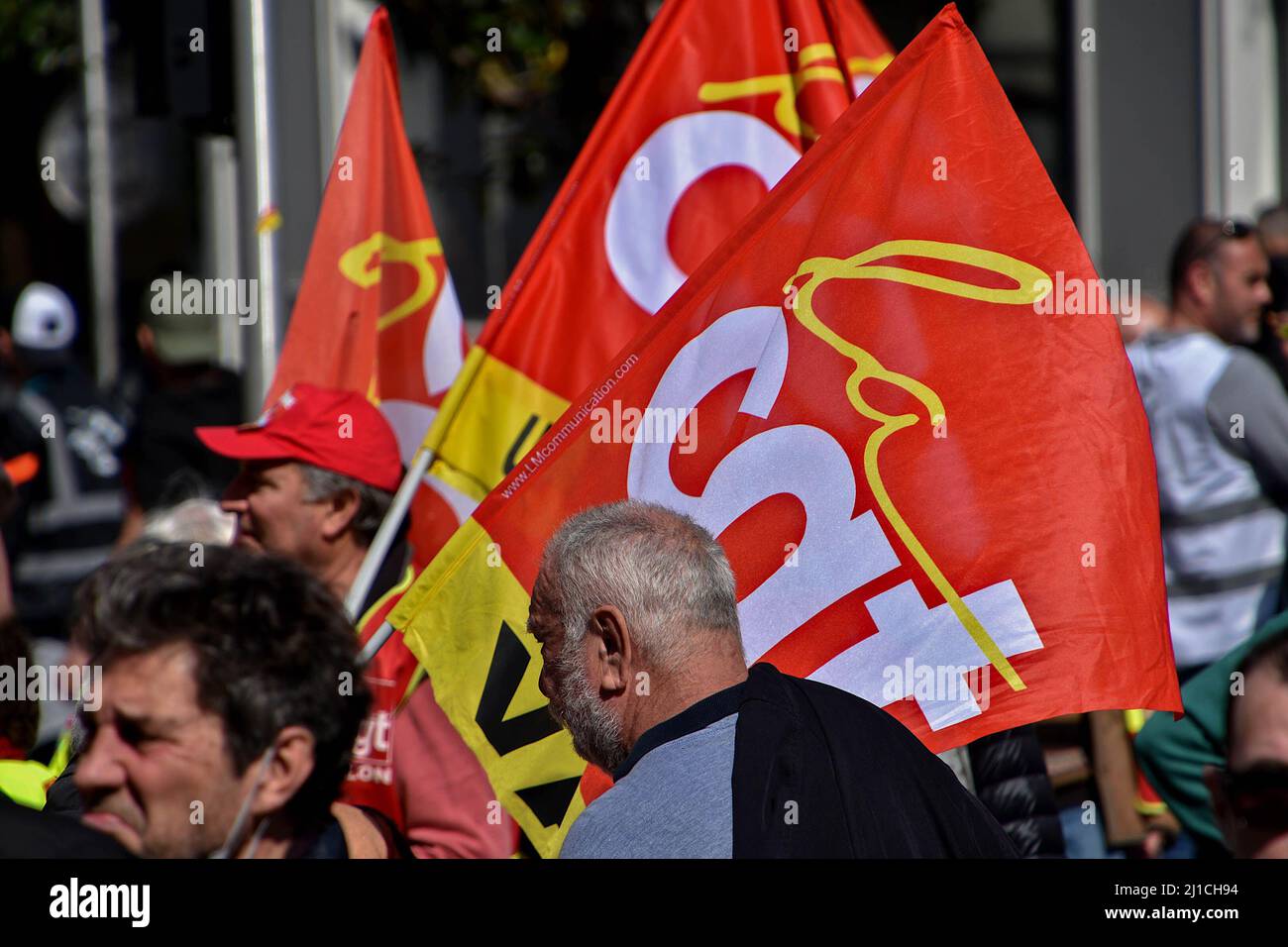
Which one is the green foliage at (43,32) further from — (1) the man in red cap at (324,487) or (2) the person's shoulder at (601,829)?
(2) the person's shoulder at (601,829)

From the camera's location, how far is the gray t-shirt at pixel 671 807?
228 centimetres

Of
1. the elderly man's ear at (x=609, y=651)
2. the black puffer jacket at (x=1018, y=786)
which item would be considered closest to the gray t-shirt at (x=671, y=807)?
the elderly man's ear at (x=609, y=651)

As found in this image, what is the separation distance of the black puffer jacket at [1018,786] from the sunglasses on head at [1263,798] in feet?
4.03

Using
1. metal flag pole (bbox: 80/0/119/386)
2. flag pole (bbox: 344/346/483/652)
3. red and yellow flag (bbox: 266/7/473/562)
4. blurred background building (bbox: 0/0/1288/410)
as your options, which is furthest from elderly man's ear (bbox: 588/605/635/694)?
metal flag pole (bbox: 80/0/119/386)

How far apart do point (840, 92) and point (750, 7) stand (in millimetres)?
331

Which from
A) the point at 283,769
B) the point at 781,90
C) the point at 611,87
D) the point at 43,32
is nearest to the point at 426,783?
the point at 283,769

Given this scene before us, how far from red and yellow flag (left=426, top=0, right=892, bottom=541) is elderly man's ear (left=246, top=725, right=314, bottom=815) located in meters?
1.82

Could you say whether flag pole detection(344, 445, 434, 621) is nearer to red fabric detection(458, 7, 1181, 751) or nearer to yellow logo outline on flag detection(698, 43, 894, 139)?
red fabric detection(458, 7, 1181, 751)

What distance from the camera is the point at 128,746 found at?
2.20 meters

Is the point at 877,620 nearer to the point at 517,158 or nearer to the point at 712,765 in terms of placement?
the point at 712,765

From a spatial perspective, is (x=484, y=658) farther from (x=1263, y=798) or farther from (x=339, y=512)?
(x=1263, y=798)

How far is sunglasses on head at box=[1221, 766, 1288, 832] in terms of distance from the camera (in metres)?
2.38

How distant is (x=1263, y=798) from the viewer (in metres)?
2.42
